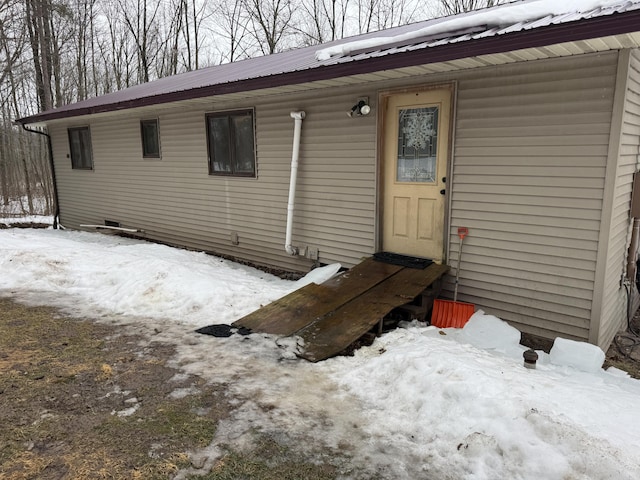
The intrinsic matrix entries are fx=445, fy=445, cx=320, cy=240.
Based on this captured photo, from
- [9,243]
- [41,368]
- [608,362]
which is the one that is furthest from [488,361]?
[9,243]

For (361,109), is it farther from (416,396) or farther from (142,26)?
(142,26)

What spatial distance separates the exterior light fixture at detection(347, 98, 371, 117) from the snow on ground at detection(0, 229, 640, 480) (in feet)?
7.90

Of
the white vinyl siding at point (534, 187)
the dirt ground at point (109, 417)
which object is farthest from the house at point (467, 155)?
the dirt ground at point (109, 417)

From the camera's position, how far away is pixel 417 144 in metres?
5.09

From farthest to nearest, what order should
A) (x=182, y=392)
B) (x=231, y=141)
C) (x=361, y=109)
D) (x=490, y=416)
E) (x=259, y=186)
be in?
(x=231, y=141) → (x=259, y=186) → (x=361, y=109) → (x=182, y=392) → (x=490, y=416)

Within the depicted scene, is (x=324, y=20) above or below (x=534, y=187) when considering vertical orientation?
above

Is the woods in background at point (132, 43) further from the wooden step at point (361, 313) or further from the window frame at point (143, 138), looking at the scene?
the wooden step at point (361, 313)

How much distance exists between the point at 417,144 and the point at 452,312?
1.92 metres

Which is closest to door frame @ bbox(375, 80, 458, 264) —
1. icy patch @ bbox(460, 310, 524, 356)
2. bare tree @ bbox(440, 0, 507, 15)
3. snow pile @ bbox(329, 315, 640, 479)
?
icy patch @ bbox(460, 310, 524, 356)

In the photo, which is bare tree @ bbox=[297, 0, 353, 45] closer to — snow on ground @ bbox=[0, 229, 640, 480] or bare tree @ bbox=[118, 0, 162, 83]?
bare tree @ bbox=[118, 0, 162, 83]

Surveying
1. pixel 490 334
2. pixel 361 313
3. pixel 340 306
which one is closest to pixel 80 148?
pixel 340 306

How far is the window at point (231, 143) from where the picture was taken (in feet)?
22.6

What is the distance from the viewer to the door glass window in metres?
4.95

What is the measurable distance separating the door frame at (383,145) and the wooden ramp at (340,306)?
0.49 m
